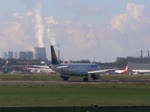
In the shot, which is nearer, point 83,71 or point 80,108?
point 80,108

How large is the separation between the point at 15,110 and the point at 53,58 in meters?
89.8

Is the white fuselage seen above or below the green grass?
above

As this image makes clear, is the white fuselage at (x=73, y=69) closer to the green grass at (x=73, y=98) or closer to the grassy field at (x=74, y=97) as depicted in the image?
the grassy field at (x=74, y=97)

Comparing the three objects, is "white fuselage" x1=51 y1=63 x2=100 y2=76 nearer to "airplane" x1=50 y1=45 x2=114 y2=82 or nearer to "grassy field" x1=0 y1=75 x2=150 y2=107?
"airplane" x1=50 y1=45 x2=114 y2=82

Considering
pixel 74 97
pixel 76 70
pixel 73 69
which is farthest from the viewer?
pixel 76 70

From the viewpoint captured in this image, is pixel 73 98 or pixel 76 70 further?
pixel 76 70

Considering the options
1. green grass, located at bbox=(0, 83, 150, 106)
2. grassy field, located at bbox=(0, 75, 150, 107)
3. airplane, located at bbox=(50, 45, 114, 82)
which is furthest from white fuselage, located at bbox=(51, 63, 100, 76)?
green grass, located at bbox=(0, 83, 150, 106)

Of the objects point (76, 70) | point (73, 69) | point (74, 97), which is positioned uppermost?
point (73, 69)

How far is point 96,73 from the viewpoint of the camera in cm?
10712

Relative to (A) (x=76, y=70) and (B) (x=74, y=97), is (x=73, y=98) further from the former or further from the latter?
(A) (x=76, y=70)

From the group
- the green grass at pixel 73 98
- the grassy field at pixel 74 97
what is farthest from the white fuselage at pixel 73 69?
the green grass at pixel 73 98

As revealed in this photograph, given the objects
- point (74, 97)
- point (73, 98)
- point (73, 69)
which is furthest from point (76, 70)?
point (73, 98)

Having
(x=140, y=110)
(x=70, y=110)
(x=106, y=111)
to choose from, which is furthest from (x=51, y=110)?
(x=140, y=110)

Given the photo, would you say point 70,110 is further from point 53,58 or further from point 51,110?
point 53,58
